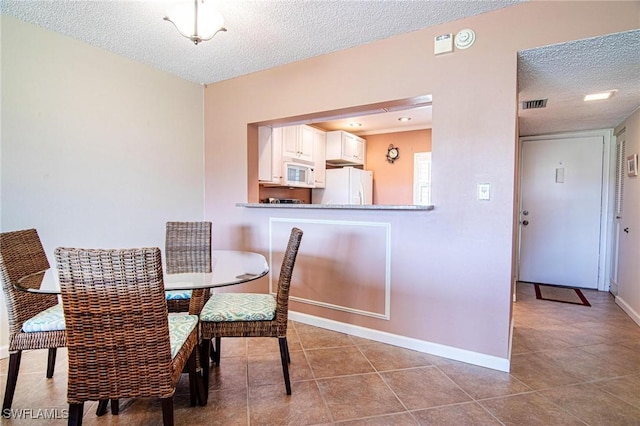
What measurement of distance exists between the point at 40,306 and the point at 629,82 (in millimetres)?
4252

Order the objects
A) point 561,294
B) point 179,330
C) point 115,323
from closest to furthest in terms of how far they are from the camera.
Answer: point 115,323
point 179,330
point 561,294

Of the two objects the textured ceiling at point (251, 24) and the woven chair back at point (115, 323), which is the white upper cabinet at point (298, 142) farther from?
the woven chair back at point (115, 323)

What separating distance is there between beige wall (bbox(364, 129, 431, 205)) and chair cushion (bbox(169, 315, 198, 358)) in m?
4.05

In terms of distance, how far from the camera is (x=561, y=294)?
3.90 metres

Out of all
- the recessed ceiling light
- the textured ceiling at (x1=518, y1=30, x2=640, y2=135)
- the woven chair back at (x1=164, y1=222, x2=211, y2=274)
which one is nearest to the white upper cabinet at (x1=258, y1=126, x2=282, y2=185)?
the woven chair back at (x1=164, y1=222, x2=211, y2=274)

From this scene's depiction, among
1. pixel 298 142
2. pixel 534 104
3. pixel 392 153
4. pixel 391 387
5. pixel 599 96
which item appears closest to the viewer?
pixel 391 387

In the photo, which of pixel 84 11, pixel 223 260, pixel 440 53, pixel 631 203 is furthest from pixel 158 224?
pixel 631 203

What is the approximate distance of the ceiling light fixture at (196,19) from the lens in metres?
1.80

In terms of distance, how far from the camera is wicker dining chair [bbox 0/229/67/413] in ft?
5.31

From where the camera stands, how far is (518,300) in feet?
12.0

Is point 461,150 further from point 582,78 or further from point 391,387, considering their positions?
point 391,387

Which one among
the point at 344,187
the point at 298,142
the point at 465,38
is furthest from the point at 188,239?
the point at 344,187

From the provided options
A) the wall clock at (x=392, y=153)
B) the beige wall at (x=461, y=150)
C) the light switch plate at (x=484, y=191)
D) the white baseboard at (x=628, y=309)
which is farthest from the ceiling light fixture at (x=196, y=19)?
the white baseboard at (x=628, y=309)

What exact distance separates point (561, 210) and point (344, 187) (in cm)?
285
